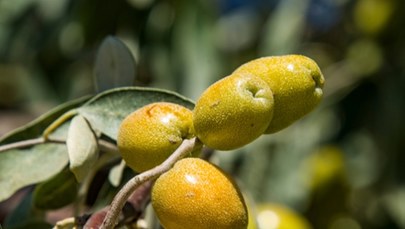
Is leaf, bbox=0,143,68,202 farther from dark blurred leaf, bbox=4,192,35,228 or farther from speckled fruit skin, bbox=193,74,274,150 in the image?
speckled fruit skin, bbox=193,74,274,150

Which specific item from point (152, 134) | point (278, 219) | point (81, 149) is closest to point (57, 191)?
point (81, 149)

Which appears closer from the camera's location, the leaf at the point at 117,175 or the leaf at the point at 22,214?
the leaf at the point at 117,175

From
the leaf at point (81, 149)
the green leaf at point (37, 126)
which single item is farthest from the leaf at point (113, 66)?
the leaf at point (81, 149)

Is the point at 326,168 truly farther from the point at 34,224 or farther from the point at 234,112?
the point at 234,112

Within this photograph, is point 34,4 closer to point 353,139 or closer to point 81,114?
point 353,139

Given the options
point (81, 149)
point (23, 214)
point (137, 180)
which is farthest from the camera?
point (23, 214)

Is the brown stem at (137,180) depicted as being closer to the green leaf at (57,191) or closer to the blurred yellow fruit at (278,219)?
the green leaf at (57,191)
